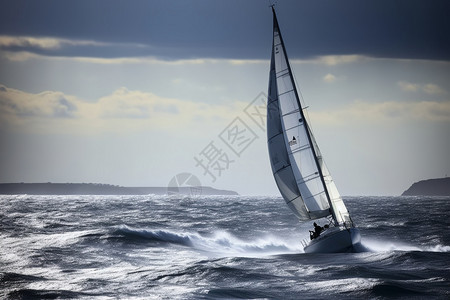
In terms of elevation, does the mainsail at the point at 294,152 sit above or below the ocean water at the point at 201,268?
above

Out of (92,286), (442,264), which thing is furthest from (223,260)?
(442,264)

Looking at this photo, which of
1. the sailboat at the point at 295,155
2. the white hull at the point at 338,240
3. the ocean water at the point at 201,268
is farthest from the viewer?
the sailboat at the point at 295,155

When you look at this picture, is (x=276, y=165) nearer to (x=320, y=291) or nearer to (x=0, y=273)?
(x=320, y=291)

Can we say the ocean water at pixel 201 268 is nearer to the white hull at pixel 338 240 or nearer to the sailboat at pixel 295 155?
the white hull at pixel 338 240

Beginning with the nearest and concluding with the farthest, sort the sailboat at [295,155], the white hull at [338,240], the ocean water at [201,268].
Answer: 1. the ocean water at [201,268]
2. the white hull at [338,240]
3. the sailboat at [295,155]

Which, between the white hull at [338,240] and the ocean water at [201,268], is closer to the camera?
the ocean water at [201,268]

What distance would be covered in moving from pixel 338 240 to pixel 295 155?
496 centimetres

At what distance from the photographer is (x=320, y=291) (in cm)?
2062

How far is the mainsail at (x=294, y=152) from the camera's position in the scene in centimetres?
3048

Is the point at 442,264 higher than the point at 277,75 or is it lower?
lower

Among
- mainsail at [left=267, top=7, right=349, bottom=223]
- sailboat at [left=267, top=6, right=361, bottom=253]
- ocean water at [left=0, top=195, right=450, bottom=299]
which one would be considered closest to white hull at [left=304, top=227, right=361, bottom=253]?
ocean water at [left=0, top=195, right=450, bottom=299]

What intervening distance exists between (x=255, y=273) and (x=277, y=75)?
11.2 metres

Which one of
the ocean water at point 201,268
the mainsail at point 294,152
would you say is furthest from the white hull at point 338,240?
the mainsail at point 294,152

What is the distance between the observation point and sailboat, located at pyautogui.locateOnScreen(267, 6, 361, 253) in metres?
30.4
